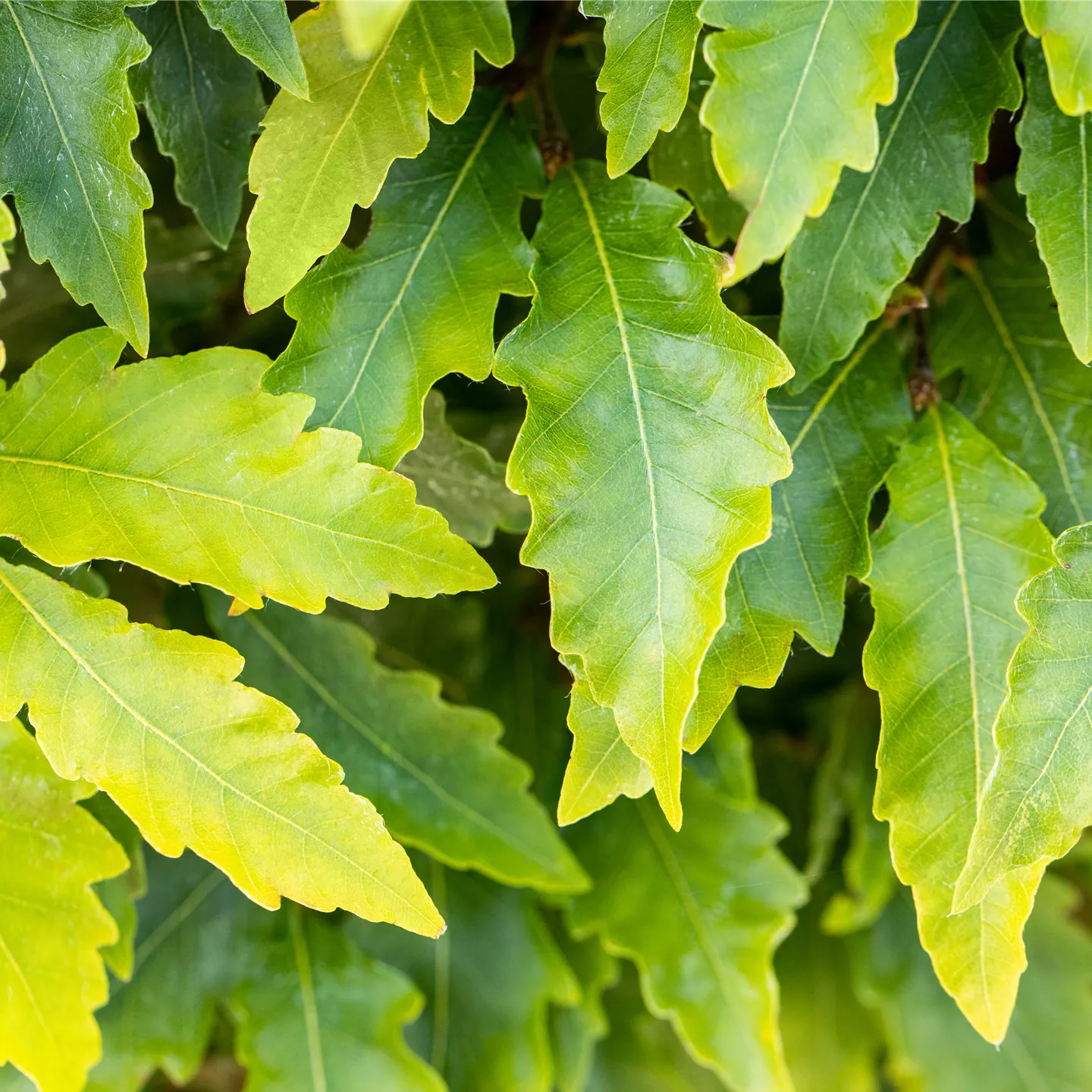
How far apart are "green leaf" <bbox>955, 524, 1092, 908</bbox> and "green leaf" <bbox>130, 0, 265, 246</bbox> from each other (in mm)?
426

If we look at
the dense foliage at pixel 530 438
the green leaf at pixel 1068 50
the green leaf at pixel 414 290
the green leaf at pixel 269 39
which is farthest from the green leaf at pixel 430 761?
the green leaf at pixel 1068 50

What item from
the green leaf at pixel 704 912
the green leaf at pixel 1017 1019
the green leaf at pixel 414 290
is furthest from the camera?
the green leaf at pixel 1017 1019

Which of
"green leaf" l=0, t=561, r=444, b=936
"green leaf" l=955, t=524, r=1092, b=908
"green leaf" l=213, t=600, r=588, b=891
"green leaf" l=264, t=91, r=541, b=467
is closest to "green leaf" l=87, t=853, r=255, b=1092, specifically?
"green leaf" l=213, t=600, r=588, b=891

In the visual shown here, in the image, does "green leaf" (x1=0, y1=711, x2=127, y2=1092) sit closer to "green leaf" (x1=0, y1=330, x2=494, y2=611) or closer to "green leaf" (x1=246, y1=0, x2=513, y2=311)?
"green leaf" (x1=0, y1=330, x2=494, y2=611)

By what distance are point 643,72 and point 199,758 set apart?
0.35 m

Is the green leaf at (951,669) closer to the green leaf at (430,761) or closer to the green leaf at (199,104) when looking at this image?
the green leaf at (430,761)

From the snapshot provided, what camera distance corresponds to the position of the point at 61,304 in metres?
0.68

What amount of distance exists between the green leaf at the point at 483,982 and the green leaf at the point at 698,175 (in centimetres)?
51

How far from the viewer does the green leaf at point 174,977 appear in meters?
0.71

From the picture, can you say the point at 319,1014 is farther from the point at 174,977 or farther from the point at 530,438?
the point at 530,438

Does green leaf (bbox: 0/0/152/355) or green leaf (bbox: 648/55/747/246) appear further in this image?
green leaf (bbox: 648/55/747/246)

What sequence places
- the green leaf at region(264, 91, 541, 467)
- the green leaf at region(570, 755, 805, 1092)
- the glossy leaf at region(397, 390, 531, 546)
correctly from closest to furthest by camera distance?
the green leaf at region(264, 91, 541, 467), the glossy leaf at region(397, 390, 531, 546), the green leaf at region(570, 755, 805, 1092)

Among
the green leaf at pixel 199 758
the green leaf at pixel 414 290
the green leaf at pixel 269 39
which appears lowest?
the green leaf at pixel 199 758

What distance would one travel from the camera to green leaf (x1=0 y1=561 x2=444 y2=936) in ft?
1.44
